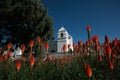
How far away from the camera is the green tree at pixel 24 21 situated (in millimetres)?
26203

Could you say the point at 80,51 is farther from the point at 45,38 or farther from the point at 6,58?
the point at 45,38

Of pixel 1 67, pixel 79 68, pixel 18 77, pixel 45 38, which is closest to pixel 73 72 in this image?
pixel 79 68

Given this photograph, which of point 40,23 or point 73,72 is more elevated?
point 40,23

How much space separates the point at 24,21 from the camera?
26.9m

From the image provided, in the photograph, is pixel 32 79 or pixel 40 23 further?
pixel 40 23

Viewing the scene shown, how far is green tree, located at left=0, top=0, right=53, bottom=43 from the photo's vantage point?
2620 cm

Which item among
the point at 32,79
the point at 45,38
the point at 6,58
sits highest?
the point at 45,38

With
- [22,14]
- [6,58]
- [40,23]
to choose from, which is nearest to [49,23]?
[40,23]

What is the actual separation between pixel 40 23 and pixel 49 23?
1.78 meters

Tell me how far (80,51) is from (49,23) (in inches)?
940

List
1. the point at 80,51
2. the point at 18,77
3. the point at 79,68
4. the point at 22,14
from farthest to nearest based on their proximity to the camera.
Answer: the point at 22,14, the point at 80,51, the point at 18,77, the point at 79,68

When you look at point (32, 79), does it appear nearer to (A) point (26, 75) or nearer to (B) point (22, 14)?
(A) point (26, 75)

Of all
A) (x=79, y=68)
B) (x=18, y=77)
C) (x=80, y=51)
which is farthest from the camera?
(x=80, y=51)

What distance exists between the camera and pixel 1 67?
17.0 feet
